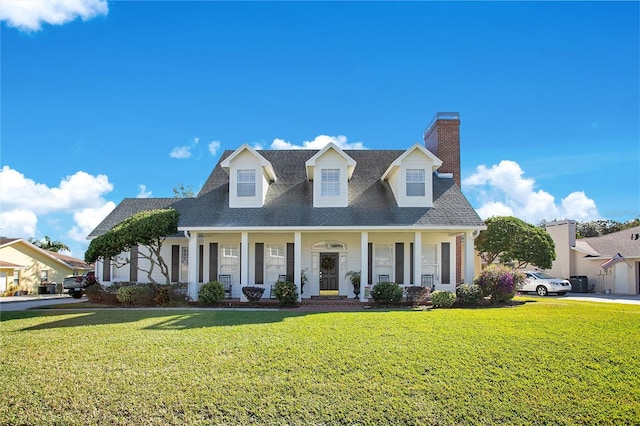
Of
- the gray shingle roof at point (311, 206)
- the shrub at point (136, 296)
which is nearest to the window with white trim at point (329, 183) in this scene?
the gray shingle roof at point (311, 206)

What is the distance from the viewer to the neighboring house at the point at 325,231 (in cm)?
1819

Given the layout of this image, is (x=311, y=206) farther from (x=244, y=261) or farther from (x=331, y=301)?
(x=331, y=301)

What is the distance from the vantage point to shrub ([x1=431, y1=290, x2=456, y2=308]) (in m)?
16.8

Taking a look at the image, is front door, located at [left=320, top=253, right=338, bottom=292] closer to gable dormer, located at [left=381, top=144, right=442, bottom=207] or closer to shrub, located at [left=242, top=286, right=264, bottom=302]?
shrub, located at [left=242, top=286, right=264, bottom=302]

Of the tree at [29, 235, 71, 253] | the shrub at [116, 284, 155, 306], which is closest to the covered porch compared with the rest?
the shrub at [116, 284, 155, 306]

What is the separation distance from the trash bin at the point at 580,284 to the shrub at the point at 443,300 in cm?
1777

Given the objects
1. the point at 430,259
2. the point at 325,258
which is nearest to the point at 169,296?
the point at 325,258

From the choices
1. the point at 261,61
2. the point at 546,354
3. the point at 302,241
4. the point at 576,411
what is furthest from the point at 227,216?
the point at 576,411

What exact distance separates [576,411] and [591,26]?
13527 mm

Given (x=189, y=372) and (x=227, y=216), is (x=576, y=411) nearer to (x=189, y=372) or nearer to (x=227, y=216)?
(x=189, y=372)

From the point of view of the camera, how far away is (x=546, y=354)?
8750 mm

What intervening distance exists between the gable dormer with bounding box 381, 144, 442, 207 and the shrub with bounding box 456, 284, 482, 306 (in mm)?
3840

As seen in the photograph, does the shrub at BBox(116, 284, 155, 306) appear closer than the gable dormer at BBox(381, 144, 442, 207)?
Yes

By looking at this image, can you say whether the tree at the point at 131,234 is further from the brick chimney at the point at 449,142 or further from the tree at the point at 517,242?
the tree at the point at 517,242
